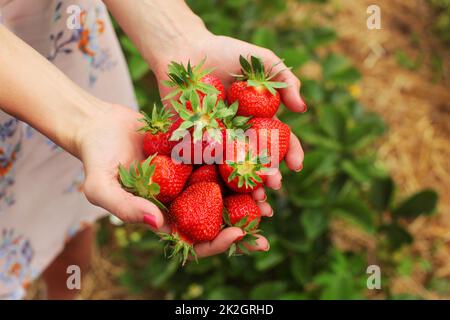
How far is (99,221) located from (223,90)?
1.02 meters

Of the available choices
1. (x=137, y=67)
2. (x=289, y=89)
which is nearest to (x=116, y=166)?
(x=289, y=89)

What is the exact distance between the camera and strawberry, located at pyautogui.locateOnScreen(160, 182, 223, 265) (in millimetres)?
1010

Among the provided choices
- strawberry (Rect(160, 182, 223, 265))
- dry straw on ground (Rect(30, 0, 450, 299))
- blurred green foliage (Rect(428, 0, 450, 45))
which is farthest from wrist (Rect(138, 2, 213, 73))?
blurred green foliage (Rect(428, 0, 450, 45))

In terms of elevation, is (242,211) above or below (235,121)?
below

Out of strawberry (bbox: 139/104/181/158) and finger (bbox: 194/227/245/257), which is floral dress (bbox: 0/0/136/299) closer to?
strawberry (bbox: 139/104/181/158)

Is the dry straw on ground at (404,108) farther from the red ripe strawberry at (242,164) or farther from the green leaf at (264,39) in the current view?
the red ripe strawberry at (242,164)

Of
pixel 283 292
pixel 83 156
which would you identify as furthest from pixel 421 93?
pixel 83 156

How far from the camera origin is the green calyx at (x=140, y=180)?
984 millimetres

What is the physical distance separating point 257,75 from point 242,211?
275mm

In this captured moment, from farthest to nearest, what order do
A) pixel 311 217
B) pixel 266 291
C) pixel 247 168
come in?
1. pixel 311 217
2. pixel 266 291
3. pixel 247 168

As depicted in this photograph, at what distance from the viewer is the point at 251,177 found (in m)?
1.04

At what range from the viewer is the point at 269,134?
3.52 ft

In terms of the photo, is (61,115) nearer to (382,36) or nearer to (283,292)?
(283,292)
